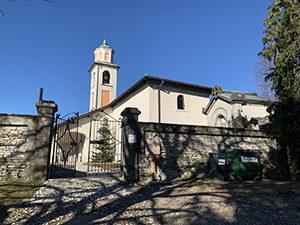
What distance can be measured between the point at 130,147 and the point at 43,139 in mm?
2910

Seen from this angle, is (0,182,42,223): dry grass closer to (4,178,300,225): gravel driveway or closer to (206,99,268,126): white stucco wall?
(4,178,300,225): gravel driveway

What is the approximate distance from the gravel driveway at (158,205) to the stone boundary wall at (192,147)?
1404 millimetres

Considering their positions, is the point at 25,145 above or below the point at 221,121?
below

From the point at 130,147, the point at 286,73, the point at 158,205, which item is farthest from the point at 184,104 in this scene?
the point at 158,205

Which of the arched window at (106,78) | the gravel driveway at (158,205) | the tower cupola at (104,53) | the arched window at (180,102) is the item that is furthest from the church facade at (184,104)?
the tower cupola at (104,53)

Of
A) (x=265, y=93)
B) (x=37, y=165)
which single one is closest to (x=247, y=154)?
(x=37, y=165)

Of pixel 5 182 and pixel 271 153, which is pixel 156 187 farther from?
pixel 271 153

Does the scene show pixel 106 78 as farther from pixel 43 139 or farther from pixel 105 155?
pixel 43 139

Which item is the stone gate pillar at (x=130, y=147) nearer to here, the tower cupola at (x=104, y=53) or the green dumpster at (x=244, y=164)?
the green dumpster at (x=244, y=164)

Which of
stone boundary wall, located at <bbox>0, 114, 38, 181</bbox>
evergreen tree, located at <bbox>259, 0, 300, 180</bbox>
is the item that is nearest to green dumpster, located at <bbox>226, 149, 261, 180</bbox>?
evergreen tree, located at <bbox>259, 0, 300, 180</bbox>

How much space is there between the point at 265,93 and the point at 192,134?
1606cm

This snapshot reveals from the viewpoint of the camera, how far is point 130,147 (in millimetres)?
7594

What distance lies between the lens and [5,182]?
22.5 ft

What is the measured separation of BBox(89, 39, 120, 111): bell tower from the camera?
25.3 meters
